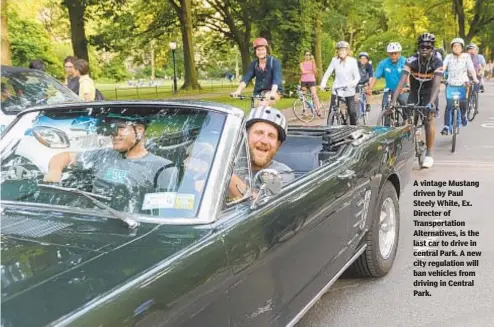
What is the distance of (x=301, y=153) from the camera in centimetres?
455

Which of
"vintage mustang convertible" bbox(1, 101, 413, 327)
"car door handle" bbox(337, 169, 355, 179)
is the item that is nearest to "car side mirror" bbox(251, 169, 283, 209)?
"vintage mustang convertible" bbox(1, 101, 413, 327)

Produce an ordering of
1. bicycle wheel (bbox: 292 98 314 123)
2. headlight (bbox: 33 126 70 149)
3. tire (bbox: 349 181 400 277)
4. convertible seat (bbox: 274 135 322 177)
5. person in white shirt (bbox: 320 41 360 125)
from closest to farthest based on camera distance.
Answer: headlight (bbox: 33 126 70 149)
tire (bbox: 349 181 400 277)
convertible seat (bbox: 274 135 322 177)
person in white shirt (bbox: 320 41 360 125)
bicycle wheel (bbox: 292 98 314 123)

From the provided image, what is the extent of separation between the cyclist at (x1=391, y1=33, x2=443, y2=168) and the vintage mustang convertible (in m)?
4.87

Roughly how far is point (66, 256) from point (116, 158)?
2.93 ft

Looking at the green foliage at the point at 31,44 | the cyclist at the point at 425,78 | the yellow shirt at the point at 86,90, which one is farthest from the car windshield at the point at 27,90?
the green foliage at the point at 31,44

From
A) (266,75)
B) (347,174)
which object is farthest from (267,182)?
(266,75)

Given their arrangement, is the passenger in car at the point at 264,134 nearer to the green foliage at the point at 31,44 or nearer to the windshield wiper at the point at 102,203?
the windshield wiper at the point at 102,203

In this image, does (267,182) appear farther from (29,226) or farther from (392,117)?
(392,117)

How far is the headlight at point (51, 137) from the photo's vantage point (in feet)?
9.56

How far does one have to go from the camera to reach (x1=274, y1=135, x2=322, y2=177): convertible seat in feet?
14.5

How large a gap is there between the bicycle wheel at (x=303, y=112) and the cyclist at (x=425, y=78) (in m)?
6.98

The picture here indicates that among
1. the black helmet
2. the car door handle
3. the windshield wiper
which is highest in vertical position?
the black helmet

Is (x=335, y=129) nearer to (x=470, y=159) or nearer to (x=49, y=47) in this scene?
(x=470, y=159)

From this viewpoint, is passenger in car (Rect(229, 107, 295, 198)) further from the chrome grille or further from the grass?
the grass
